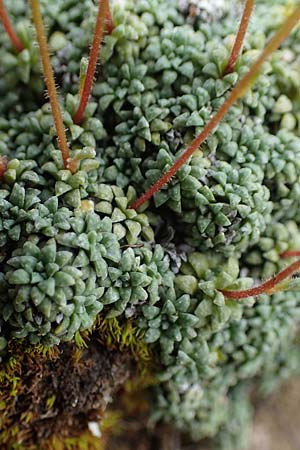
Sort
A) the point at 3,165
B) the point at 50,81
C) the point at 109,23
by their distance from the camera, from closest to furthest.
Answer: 1. the point at 50,81
2. the point at 3,165
3. the point at 109,23

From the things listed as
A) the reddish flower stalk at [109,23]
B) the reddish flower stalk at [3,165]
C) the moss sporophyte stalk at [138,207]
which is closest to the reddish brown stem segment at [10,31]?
the moss sporophyte stalk at [138,207]

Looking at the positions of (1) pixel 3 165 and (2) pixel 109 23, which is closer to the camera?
(1) pixel 3 165

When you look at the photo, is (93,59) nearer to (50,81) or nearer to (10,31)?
(50,81)

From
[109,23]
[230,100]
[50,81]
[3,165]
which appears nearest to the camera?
[230,100]

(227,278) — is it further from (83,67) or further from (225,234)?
(83,67)

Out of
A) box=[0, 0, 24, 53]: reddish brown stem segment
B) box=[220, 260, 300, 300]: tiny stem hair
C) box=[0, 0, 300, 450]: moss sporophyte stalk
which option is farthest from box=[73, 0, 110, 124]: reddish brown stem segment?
box=[220, 260, 300, 300]: tiny stem hair

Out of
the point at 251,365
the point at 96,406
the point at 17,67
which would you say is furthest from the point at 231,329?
the point at 17,67

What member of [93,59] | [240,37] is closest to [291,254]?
[240,37]
